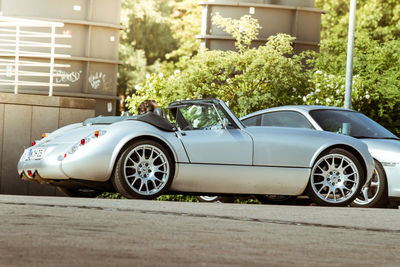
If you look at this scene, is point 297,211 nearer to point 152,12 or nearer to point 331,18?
point 331,18

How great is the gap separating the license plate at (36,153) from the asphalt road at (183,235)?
1394mm

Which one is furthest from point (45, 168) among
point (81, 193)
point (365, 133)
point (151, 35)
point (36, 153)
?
point (151, 35)

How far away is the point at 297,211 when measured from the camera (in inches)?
404

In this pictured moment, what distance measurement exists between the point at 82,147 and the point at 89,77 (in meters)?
14.5

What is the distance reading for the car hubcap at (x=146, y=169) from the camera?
1107 cm

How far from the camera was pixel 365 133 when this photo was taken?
13.5 m

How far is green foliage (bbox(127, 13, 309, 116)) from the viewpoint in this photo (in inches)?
836

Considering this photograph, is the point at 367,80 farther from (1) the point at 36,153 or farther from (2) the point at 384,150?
(1) the point at 36,153

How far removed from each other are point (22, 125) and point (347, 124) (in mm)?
5857

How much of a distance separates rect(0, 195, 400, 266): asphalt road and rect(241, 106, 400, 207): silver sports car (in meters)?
2.73

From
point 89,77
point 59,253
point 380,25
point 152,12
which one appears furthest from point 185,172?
point 152,12

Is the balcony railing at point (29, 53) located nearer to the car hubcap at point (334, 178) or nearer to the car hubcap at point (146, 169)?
the car hubcap at point (146, 169)

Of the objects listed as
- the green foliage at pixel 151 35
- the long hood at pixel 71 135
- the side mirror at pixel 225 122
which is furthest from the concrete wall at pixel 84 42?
the green foliage at pixel 151 35

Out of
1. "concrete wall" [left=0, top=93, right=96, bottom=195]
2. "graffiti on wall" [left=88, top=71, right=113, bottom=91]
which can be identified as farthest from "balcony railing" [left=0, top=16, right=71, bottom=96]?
"graffiti on wall" [left=88, top=71, right=113, bottom=91]
